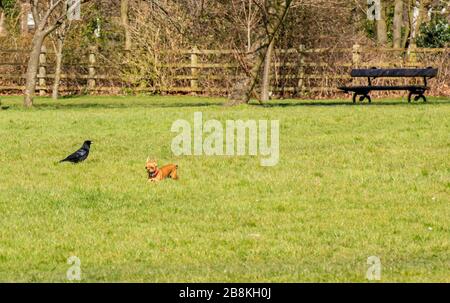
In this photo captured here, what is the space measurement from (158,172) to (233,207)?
2269 mm

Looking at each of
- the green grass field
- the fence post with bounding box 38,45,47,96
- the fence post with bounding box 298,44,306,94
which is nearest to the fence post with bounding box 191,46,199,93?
the fence post with bounding box 298,44,306,94

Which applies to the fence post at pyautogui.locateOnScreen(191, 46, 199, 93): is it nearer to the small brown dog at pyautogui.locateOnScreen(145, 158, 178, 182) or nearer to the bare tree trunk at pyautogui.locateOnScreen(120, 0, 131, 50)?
the bare tree trunk at pyautogui.locateOnScreen(120, 0, 131, 50)

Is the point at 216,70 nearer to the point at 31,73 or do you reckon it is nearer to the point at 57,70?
the point at 57,70

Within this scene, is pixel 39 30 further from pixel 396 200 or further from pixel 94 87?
pixel 396 200

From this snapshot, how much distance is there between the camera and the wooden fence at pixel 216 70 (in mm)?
41844

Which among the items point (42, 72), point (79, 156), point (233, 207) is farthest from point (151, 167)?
point (42, 72)

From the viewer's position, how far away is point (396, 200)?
15805 millimetres

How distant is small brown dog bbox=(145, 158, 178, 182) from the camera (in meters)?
17.0

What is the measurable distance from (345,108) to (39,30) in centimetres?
992

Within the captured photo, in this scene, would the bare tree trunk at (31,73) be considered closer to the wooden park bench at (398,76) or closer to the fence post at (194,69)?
the wooden park bench at (398,76)

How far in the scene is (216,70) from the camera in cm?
4341

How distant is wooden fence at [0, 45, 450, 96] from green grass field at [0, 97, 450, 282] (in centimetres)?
1687

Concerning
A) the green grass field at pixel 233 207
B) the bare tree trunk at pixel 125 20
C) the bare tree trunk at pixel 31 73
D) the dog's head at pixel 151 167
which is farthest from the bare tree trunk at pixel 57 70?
the dog's head at pixel 151 167

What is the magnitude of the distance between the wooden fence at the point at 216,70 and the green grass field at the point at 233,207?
1687 centimetres
